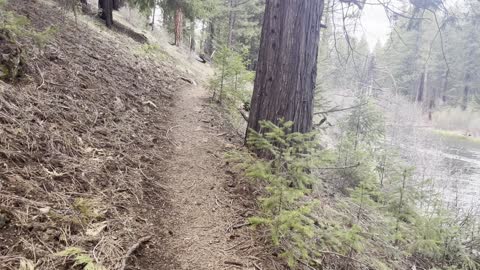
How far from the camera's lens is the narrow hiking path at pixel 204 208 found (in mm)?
2213

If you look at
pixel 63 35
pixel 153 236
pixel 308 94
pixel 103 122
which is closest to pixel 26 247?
pixel 153 236

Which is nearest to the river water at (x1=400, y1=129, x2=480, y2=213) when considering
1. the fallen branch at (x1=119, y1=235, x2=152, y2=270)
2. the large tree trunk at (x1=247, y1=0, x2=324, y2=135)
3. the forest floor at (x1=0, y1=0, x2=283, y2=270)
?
the large tree trunk at (x1=247, y1=0, x2=324, y2=135)

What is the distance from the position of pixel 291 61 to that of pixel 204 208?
1974 millimetres

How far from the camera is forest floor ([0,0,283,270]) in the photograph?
6.36 ft

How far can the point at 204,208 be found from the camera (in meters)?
2.82

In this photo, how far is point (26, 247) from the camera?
5.60ft

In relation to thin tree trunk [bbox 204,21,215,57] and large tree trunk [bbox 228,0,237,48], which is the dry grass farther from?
thin tree trunk [bbox 204,21,215,57]

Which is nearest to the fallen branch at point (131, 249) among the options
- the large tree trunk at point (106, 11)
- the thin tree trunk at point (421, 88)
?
the large tree trunk at point (106, 11)

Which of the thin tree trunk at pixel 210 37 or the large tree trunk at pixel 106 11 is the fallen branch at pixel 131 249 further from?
the thin tree trunk at pixel 210 37

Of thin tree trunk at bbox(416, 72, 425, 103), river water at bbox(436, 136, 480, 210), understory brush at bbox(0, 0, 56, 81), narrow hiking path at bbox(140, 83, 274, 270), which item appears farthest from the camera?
thin tree trunk at bbox(416, 72, 425, 103)

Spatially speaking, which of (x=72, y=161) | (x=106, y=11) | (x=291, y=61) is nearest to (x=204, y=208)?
(x=72, y=161)

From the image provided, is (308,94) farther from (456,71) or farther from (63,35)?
(456,71)

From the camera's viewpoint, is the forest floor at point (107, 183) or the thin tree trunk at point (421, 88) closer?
the forest floor at point (107, 183)

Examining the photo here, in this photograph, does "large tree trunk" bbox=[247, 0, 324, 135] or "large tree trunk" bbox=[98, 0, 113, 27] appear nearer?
"large tree trunk" bbox=[247, 0, 324, 135]
